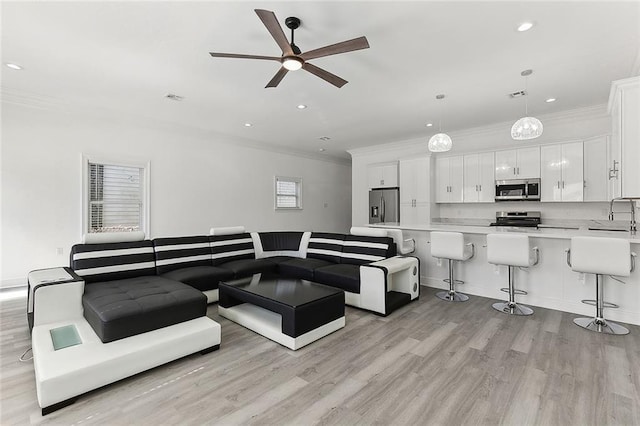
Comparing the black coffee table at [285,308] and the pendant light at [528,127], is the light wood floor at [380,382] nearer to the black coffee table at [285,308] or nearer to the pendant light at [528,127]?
the black coffee table at [285,308]

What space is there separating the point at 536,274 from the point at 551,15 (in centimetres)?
286

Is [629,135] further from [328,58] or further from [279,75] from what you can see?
[279,75]

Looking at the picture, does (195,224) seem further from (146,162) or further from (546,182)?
(546,182)

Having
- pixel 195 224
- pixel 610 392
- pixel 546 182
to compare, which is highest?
pixel 546 182

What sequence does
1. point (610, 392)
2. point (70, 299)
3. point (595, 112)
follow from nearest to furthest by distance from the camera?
1. point (610, 392)
2. point (70, 299)
3. point (595, 112)

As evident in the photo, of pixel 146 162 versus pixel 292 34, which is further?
pixel 146 162

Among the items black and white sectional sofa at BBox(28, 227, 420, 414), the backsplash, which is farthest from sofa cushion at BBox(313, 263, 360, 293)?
the backsplash

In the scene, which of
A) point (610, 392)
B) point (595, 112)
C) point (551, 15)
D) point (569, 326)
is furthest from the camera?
point (595, 112)

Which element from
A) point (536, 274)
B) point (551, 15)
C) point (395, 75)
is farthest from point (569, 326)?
point (395, 75)

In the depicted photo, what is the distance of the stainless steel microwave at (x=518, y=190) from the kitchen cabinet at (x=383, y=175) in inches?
87.8

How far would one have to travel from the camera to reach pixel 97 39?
273 cm

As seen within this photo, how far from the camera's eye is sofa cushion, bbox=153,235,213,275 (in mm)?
3721

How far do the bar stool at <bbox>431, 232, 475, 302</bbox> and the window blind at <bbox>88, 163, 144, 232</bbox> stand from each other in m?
5.15

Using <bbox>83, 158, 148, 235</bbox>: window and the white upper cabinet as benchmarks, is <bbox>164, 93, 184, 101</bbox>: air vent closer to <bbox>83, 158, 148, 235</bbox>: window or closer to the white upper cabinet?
<bbox>83, 158, 148, 235</bbox>: window
